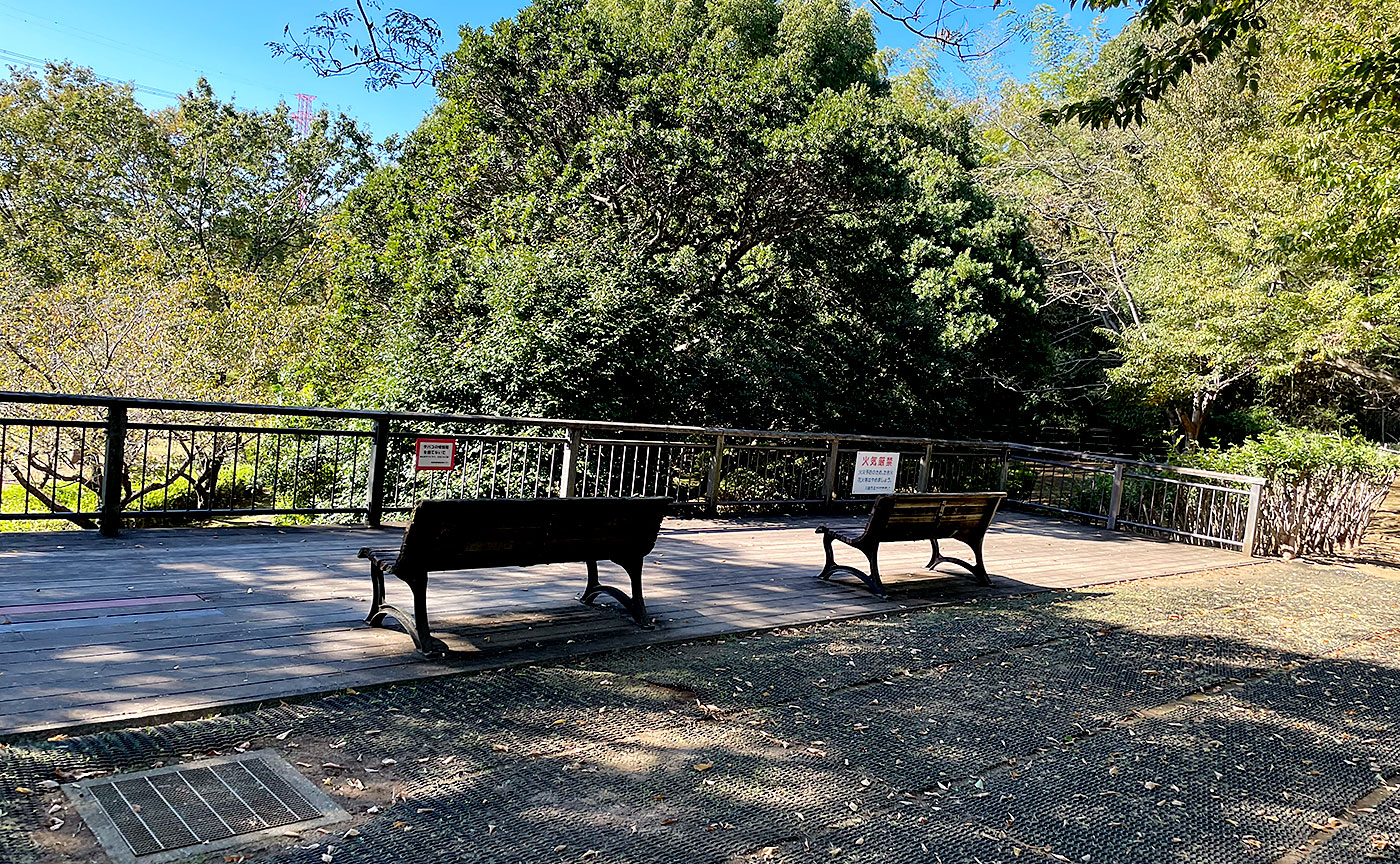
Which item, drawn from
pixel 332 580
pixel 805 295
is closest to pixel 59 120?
pixel 805 295

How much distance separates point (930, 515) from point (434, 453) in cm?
420

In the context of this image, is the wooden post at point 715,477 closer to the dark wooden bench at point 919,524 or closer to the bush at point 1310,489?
the dark wooden bench at point 919,524

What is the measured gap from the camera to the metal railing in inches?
313

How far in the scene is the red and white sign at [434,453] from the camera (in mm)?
7980

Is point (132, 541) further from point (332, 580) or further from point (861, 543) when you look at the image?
point (861, 543)

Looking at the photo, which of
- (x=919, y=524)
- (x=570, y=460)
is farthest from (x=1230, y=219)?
(x=570, y=460)

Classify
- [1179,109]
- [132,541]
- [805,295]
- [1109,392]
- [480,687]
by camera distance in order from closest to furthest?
[480,687]
[132,541]
[805,295]
[1109,392]
[1179,109]

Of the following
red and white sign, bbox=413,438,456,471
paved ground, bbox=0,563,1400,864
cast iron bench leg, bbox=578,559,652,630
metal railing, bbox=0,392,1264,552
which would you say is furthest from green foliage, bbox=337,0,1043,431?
paved ground, bbox=0,563,1400,864

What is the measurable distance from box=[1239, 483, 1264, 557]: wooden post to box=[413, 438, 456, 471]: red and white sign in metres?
8.98

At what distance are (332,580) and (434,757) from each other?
2955 mm

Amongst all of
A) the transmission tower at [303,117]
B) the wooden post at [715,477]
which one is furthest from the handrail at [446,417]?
the transmission tower at [303,117]

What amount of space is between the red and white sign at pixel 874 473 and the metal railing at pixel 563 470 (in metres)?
0.30

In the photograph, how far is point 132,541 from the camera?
6797mm

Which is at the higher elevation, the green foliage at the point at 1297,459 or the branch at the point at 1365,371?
the branch at the point at 1365,371
